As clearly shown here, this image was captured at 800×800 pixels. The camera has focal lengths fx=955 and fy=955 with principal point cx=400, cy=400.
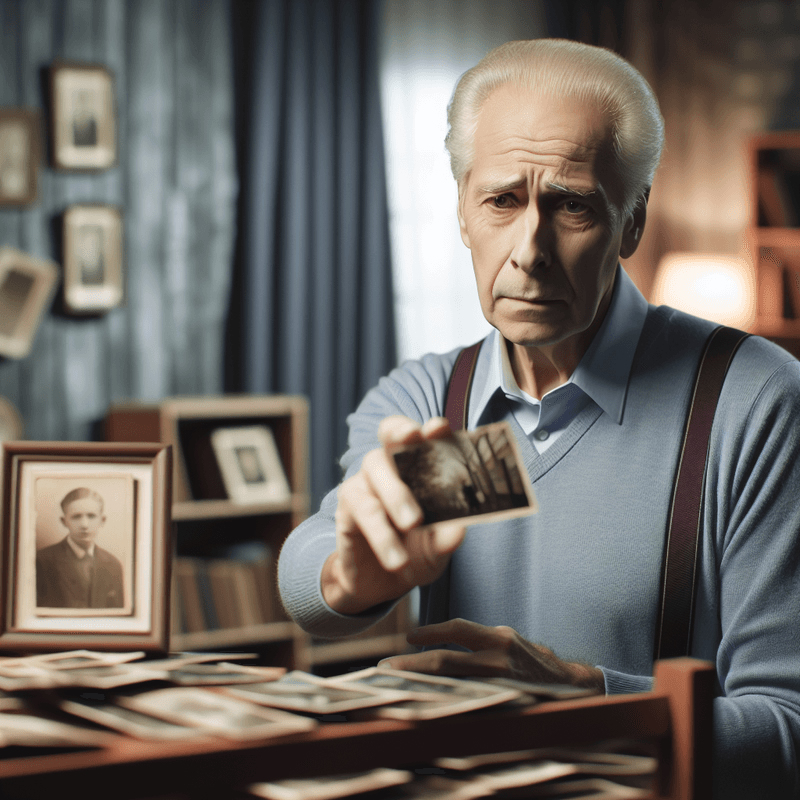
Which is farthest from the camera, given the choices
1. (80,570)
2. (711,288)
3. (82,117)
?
(711,288)

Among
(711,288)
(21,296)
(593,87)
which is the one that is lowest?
(593,87)

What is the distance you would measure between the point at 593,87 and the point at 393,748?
777mm

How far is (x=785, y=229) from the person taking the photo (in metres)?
4.36

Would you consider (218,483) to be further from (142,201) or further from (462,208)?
(462,208)

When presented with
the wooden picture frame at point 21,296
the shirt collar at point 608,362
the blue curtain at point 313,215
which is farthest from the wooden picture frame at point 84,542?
the blue curtain at point 313,215

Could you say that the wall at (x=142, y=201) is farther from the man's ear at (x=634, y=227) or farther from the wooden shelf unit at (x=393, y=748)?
the wooden shelf unit at (x=393, y=748)

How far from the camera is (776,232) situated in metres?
4.31

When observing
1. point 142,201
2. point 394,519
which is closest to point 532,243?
point 394,519

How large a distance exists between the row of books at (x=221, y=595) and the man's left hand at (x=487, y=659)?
8.89ft

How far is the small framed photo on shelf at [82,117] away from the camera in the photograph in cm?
355

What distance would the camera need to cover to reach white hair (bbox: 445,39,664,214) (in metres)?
1.08

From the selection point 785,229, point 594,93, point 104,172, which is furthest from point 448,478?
point 785,229

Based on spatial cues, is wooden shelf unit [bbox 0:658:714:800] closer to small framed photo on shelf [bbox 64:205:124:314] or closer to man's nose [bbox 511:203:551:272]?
man's nose [bbox 511:203:551:272]

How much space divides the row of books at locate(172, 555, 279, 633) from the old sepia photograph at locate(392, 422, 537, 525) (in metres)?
2.84
